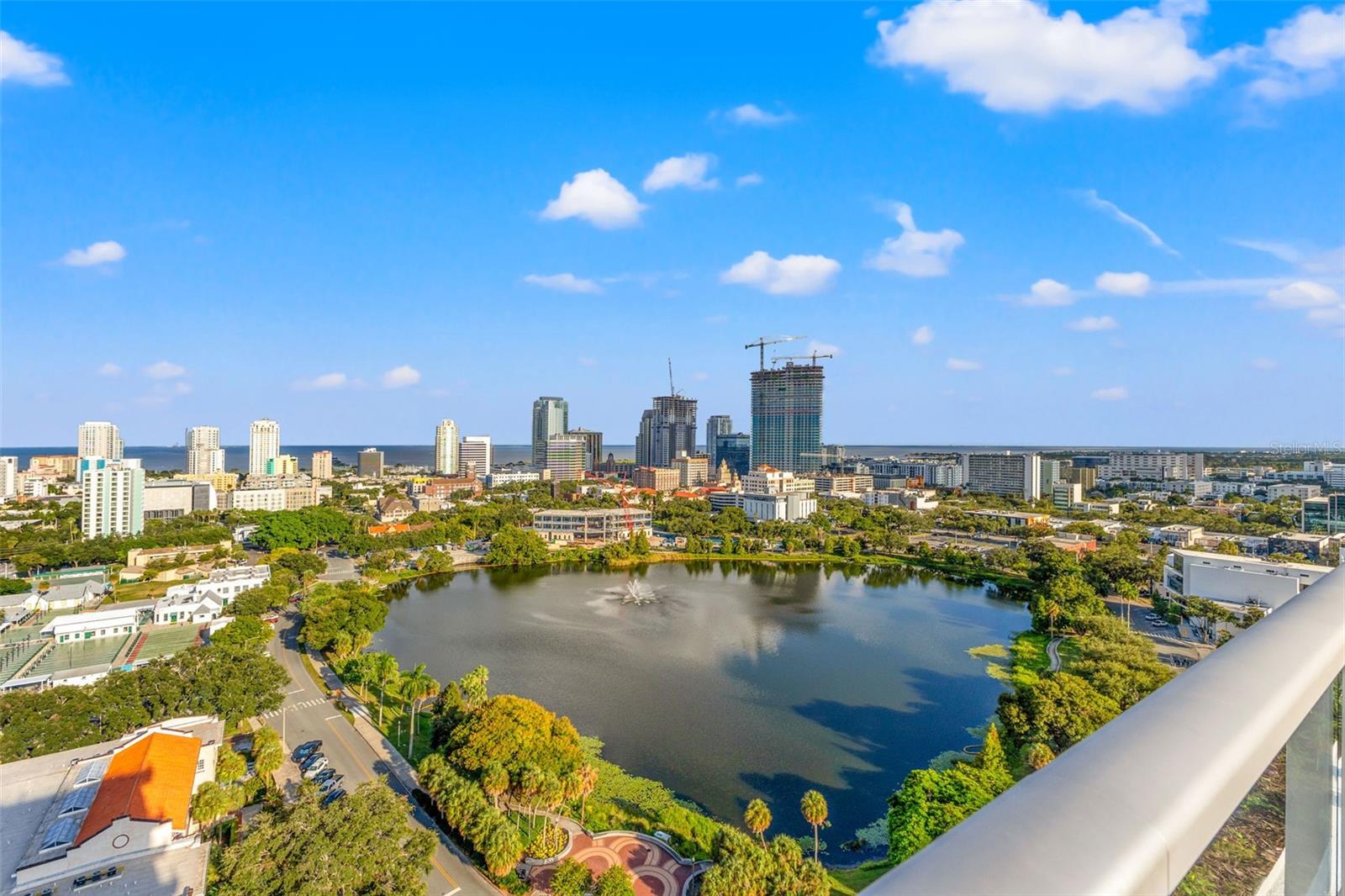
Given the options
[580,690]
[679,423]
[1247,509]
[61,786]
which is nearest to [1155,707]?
[61,786]

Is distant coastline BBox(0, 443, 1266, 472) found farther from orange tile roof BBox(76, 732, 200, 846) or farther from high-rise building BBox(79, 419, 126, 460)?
orange tile roof BBox(76, 732, 200, 846)

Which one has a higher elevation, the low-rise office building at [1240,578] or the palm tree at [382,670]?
the low-rise office building at [1240,578]

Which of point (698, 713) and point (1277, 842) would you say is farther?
point (698, 713)

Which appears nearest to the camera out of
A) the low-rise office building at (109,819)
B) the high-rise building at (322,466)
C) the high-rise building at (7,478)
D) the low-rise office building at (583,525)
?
the low-rise office building at (109,819)

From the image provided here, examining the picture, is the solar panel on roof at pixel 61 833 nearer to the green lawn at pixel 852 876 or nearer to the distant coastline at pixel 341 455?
the green lawn at pixel 852 876

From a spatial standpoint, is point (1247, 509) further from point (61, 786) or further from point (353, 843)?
point (61, 786)

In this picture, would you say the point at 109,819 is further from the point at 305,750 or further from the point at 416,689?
the point at 416,689

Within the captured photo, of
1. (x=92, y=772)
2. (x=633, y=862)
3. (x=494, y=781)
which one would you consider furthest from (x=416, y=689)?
(x=633, y=862)

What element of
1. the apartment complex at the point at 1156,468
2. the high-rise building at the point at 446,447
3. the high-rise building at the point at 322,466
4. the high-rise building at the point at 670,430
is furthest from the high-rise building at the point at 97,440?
the apartment complex at the point at 1156,468

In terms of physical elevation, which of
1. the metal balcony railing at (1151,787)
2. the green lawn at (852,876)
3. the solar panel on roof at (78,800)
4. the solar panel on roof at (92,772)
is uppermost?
the metal balcony railing at (1151,787)
